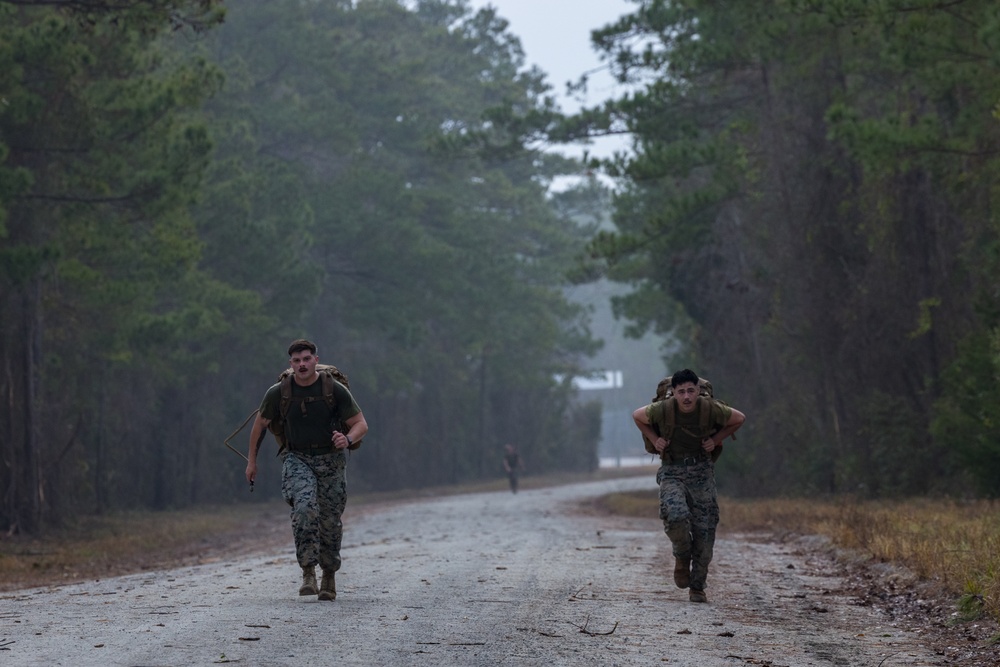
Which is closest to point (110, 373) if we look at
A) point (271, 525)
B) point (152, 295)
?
point (152, 295)

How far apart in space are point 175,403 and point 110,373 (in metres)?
7.00

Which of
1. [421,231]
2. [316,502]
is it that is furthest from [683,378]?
[421,231]

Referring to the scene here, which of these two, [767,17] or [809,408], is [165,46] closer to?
[767,17]

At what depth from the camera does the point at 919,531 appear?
16.3 metres

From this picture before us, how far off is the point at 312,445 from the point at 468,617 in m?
2.30

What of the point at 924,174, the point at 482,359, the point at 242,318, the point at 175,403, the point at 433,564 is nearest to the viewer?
the point at 433,564

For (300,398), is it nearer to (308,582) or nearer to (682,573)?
(308,582)

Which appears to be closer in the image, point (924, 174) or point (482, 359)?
point (924, 174)

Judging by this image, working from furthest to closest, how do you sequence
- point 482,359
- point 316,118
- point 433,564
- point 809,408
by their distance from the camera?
1. point 482,359
2. point 316,118
3. point 809,408
4. point 433,564

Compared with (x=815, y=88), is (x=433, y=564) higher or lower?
lower

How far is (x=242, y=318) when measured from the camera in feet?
131

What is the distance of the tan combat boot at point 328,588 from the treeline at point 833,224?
37.5 ft

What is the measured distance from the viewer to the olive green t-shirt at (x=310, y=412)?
39.0ft

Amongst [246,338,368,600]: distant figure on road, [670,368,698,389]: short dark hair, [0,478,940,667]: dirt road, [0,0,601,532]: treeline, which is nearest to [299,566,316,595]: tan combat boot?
[246,338,368,600]: distant figure on road
